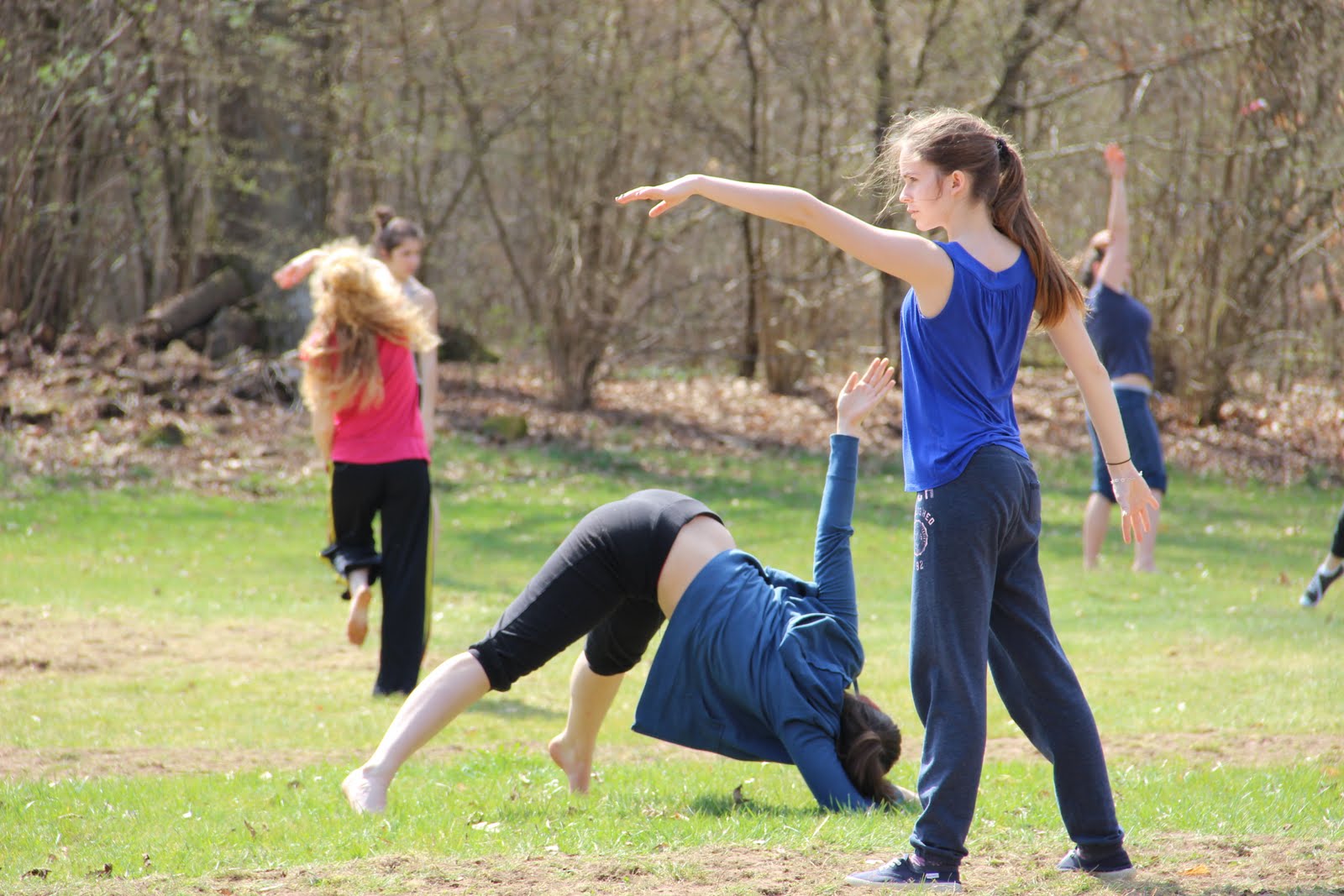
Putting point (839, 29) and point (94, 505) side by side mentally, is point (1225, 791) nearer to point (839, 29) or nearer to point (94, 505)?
point (94, 505)

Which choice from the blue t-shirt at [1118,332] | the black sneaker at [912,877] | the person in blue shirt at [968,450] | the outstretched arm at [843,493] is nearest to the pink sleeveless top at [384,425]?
the outstretched arm at [843,493]

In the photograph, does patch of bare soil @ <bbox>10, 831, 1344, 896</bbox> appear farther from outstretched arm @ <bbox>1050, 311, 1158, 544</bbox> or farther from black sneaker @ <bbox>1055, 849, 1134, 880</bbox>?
outstretched arm @ <bbox>1050, 311, 1158, 544</bbox>

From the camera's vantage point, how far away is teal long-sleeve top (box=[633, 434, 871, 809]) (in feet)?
14.3

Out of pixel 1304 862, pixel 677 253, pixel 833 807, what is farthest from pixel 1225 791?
pixel 677 253

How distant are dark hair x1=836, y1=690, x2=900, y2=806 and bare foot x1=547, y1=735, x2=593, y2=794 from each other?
37.0 inches

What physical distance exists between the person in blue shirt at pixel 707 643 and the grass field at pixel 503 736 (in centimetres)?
24

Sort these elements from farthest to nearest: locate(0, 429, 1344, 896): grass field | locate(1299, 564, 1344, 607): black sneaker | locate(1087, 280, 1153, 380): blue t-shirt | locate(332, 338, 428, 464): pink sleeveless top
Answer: locate(1087, 280, 1153, 380): blue t-shirt → locate(1299, 564, 1344, 607): black sneaker → locate(332, 338, 428, 464): pink sleeveless top → locate(0, 429, 1344, 896): grass field

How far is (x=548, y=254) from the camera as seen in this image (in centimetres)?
1852

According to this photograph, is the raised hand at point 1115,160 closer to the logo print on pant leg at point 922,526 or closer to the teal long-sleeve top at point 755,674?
the teal long-sleeve top at point 755,674

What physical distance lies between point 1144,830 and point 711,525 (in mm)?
1629

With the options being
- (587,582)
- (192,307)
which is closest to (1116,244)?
(587,582)

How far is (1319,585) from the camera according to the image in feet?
28.2

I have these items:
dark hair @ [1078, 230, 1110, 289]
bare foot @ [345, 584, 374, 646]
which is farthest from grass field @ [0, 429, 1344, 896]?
dark hair @ [1078, 230, 1110, 289]

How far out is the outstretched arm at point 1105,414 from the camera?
350 cm
